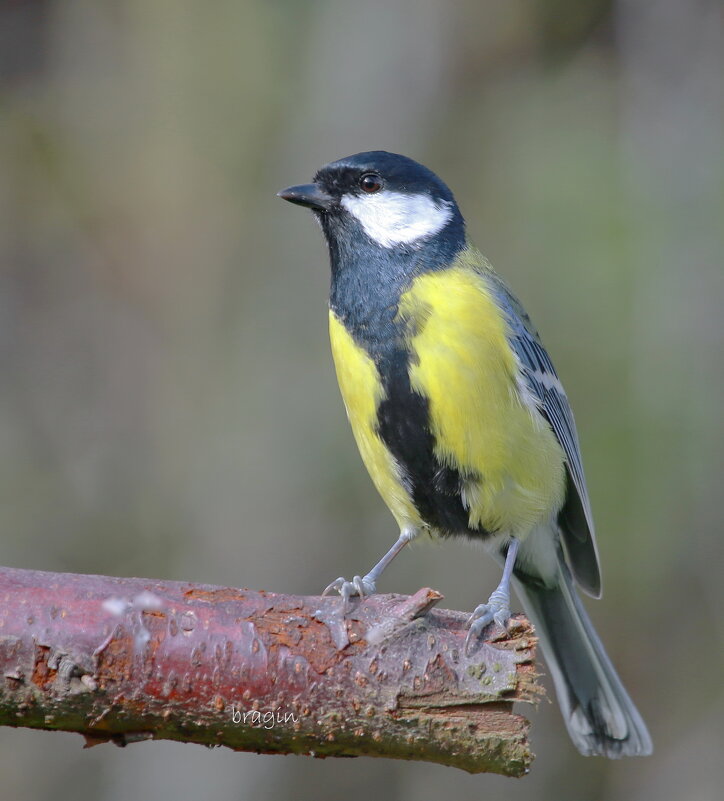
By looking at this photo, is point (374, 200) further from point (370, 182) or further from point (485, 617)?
point (485, 617)

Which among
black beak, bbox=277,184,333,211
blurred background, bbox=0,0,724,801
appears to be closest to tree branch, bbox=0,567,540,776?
black beak, bbox=277,184,333,211

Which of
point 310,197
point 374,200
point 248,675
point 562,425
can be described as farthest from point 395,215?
point 248,675

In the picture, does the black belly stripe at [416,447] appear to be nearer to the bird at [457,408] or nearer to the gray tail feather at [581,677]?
the bird at [457,408]

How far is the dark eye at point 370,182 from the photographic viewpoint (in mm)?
2998

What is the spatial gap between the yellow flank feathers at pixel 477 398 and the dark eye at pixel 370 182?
365mm

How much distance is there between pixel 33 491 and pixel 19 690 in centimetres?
290

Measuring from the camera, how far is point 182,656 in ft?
6.64

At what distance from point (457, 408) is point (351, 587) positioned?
626mm

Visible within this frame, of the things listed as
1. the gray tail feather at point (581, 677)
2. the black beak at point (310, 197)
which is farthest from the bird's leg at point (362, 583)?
the black beak at point (310, 197)

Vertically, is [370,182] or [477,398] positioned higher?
[370,182]

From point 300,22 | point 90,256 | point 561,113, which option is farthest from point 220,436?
point 561,113

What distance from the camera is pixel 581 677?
10.1 feet

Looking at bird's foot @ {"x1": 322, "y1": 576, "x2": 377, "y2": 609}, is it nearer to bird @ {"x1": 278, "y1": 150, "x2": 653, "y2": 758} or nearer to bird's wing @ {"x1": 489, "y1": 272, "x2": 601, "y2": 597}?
bird @ {"x1": 278, "y1": 150, "x2": 653, "y2": 758}

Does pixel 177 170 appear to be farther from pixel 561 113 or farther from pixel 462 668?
pixel 462 668
